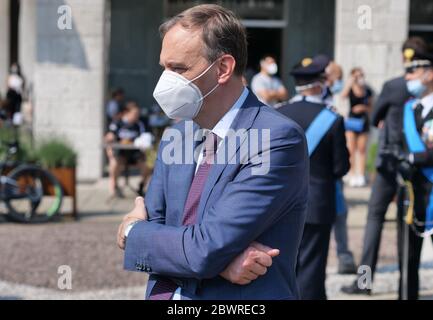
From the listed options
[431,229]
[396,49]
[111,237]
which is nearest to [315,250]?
[431,229]

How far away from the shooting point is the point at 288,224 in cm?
286

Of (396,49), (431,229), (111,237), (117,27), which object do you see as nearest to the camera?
(431,229)

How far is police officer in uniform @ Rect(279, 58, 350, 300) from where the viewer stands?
19.9ft

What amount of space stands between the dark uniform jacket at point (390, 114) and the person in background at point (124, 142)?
5870mm

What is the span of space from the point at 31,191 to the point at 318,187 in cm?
532

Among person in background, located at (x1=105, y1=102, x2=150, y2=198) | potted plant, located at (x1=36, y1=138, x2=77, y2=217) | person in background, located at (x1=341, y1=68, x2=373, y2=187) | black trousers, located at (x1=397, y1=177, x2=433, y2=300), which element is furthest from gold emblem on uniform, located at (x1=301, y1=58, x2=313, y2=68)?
person in background, located at (x1=341, y1=68, x2=373, y2=187)

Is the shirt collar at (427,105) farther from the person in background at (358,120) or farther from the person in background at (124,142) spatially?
the person in background at (358,120)

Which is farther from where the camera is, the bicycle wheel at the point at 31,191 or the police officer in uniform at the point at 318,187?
the bicycle wheel at the point at 31,191

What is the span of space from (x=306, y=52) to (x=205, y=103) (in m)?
14.9

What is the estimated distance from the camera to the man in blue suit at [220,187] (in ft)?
9.00

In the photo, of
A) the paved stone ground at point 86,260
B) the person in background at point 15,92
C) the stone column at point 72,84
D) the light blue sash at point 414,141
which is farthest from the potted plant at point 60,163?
the person in background at point 15,92

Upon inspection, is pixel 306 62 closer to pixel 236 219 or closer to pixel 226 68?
pixel 226 68

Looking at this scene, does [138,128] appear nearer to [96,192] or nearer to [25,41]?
[96,192]

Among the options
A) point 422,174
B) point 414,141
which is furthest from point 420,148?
point 422,174
